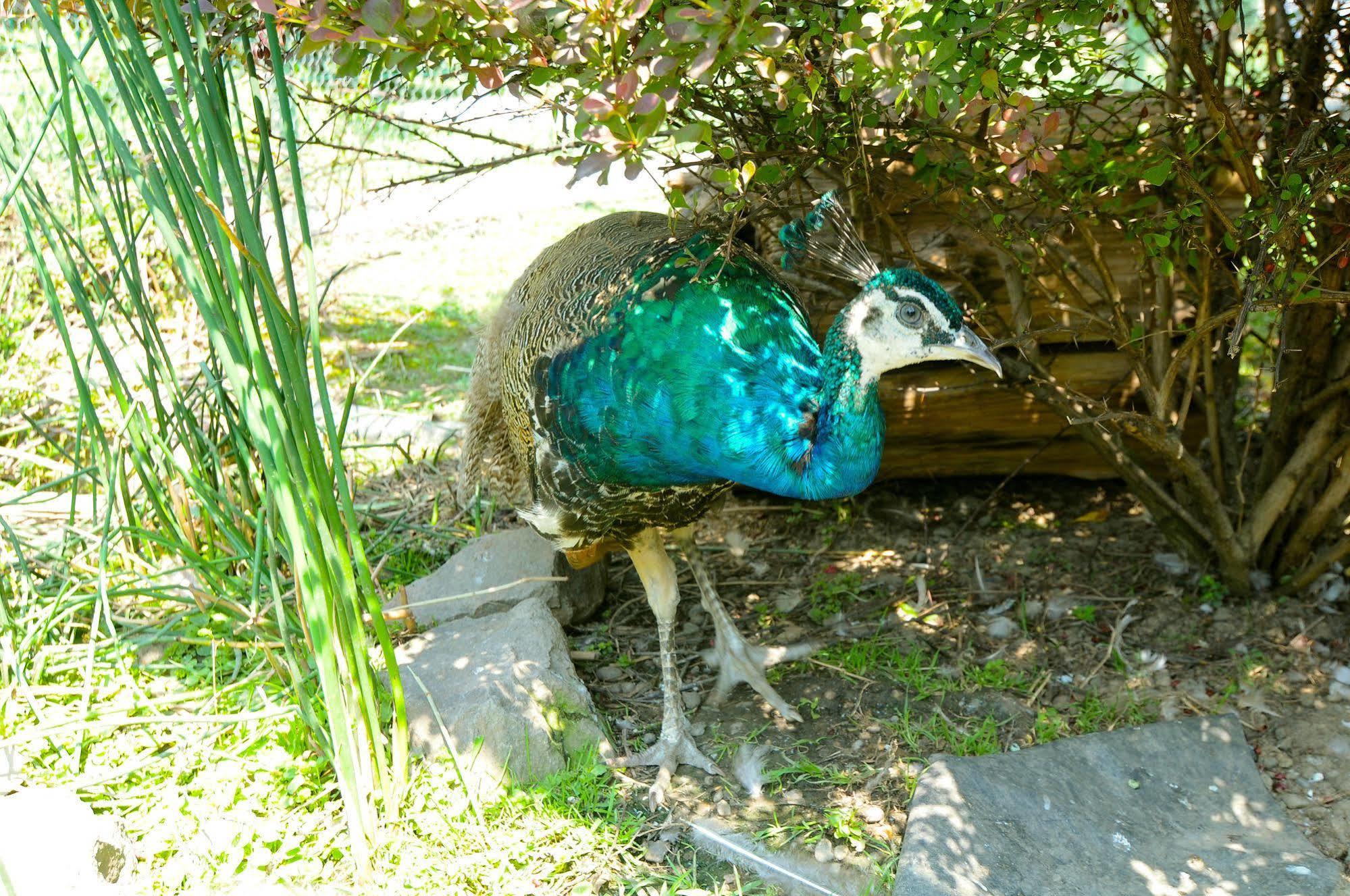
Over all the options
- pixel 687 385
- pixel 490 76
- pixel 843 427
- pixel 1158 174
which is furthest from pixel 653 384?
pixel 1158 174

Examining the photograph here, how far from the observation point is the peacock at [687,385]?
7.34 ft

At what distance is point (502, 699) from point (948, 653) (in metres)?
1.17

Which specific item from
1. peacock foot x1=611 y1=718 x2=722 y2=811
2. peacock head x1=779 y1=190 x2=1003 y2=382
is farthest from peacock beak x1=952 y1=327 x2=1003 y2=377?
peacock foot x1=611 y1=718 x2=722 y2=811

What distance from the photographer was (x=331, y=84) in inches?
194

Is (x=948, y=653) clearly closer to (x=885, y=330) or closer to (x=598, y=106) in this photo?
(x=885, y=330)

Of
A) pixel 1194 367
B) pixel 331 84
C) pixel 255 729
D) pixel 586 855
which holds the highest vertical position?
pixel 331 84

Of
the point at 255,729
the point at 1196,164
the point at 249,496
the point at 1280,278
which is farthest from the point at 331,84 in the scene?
the point at 1280,278

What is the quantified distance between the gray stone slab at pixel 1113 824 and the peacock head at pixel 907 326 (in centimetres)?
86

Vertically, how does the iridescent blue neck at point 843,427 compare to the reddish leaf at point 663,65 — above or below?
below

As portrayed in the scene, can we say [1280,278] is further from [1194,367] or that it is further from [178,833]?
[178,833]

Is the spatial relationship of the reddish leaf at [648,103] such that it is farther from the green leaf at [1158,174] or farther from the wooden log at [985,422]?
the wooden log at [985,422]

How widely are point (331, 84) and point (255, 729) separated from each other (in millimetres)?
3277

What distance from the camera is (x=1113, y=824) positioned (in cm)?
232

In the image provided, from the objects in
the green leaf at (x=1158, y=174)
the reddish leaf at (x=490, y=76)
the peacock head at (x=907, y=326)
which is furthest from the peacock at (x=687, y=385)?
the reddish leaf at (x=490, y=76)
